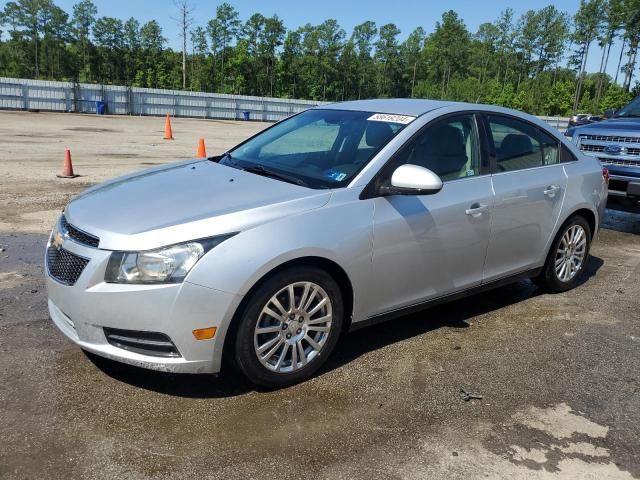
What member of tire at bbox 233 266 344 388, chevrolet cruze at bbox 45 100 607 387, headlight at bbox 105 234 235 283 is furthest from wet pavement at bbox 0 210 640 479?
headlight at bbox 105 234 235 283

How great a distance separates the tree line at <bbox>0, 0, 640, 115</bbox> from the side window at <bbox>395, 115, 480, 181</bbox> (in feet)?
222

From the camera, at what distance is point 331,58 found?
320 feet

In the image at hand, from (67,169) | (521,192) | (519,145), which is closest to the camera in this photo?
(521,192)

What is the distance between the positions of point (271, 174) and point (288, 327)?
1.12 m

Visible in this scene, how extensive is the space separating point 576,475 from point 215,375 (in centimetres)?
208

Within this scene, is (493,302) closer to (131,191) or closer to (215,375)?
(215,375)

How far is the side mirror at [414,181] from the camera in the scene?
3551mm

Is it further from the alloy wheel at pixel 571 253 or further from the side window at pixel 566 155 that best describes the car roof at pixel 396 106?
the alloy wheel at pixel 571 253

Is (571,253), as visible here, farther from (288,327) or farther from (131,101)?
(131,101)

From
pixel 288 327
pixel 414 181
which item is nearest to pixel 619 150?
pixel 414 181

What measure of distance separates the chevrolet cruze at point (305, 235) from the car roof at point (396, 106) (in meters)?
0.02

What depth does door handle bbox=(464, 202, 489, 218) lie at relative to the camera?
13.5ft

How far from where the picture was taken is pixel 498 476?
8.96 ft

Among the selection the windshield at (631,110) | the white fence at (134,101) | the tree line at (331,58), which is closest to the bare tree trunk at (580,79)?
the tree line at (331,58)
